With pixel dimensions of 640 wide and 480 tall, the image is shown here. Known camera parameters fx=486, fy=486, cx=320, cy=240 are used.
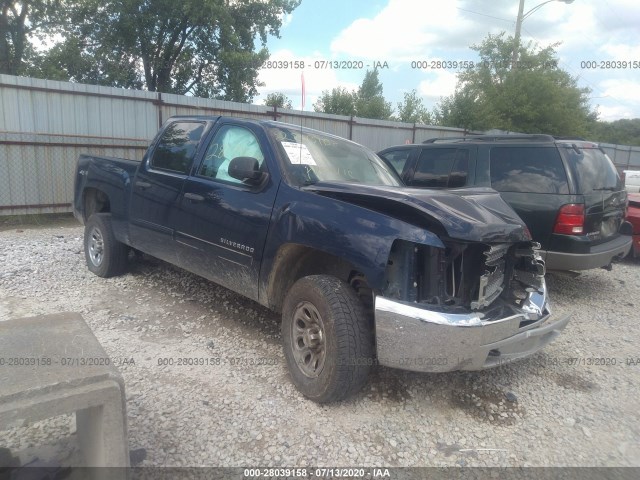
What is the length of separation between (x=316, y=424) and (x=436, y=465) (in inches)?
29.9

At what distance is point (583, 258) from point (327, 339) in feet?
11.7

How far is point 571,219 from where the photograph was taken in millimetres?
5289

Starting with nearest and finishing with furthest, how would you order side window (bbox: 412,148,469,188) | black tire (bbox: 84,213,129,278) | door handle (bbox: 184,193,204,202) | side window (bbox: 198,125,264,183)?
side window (bbox: 198,125,264,183)
door handle (bbox: 184,193,204,202)
black tire (bbox: 84,213,129,278)
side window (bbox: 412,148,469,188)

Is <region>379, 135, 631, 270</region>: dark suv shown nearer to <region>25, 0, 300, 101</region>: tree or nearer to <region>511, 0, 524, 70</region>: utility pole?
<region>25, 0, 300, 101</region>: tree

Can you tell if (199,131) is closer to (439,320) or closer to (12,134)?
(439,320)

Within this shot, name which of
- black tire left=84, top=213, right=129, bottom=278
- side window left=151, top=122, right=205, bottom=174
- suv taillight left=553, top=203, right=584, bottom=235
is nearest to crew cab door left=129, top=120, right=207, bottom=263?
side window left=151, top=122, right=205, bottom=174

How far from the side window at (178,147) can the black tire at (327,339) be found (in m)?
1.94

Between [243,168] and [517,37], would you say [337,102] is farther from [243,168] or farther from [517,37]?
[243,168]

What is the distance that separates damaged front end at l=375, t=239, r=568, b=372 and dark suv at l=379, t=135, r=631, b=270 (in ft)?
7.66

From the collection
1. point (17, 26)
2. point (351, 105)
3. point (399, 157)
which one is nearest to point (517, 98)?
point (351, 105)

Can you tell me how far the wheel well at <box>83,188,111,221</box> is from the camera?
5.86m

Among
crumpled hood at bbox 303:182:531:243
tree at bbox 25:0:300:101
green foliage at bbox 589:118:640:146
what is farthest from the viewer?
green foliage at bbox 589:118:640:146

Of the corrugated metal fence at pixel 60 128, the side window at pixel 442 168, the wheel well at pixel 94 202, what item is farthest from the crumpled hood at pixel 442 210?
the corrugated metal fence at pixel 60 128

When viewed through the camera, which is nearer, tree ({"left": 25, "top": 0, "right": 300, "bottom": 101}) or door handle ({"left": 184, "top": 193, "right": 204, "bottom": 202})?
door handle ({"left": 184, "top": 193, "right": 204, "bottom": 202})
